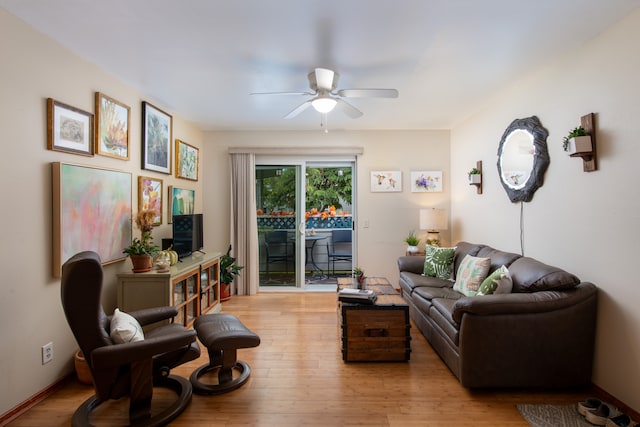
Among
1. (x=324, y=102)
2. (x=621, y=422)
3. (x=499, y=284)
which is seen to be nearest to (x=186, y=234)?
(x=324, y=102)

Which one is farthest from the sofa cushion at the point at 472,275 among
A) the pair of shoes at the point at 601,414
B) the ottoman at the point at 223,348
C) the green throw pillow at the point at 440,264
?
the ottoman at the point at 223,348

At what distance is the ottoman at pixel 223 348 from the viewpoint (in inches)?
88.7

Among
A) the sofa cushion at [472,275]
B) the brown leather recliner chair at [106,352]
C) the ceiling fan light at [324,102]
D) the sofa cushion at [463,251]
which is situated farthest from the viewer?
the sofa cushion at [463,251]

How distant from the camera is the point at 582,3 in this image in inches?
74.1

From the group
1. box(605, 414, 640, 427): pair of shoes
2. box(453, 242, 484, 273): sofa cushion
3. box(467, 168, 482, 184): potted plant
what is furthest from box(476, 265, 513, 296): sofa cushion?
box(467, 168, 482, 184): potted plant

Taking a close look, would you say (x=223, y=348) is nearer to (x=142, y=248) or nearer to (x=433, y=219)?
(x=142, y=248)

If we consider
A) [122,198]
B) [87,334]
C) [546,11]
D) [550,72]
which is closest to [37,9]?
[122,198]

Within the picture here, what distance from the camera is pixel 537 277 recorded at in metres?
2.40

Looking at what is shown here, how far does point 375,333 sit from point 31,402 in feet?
8.19

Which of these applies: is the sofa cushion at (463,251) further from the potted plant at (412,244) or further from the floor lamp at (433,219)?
the potted plant at (412,244)

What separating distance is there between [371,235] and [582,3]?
349cm

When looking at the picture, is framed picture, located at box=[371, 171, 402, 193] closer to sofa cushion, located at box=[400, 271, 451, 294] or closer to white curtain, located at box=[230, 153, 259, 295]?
sofa cushion, located at box=[400, 271, 451, 294]

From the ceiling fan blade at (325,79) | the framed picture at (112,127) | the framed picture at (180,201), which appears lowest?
the framed picture at (180,201)

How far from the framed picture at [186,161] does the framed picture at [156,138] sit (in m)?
0.22
